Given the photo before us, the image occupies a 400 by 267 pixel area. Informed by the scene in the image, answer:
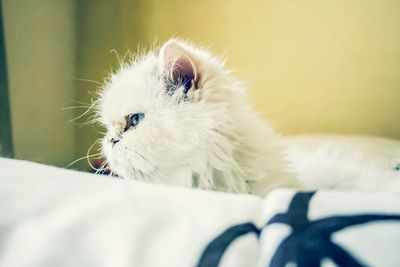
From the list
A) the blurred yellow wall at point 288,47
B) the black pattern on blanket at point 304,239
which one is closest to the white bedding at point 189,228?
the black pattern on blanket at point 304,239

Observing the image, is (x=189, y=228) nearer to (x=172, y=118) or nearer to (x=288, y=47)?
(x=172, y=118)

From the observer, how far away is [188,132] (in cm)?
75

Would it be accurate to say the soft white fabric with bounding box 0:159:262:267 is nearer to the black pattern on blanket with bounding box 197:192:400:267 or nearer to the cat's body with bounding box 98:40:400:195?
the black pattern on blanket with bounding box 197:192:400:267

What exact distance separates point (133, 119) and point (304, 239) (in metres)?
0.56

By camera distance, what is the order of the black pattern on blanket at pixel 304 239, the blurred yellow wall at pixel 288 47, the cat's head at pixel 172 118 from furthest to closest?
the blurred yellow wall at pixel 288 47 < the cat's head at pixel 172 118 < the black pattern on blanket at pixel 304 239

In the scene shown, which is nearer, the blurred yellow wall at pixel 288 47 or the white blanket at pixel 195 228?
the white blanket at pixel 195 228

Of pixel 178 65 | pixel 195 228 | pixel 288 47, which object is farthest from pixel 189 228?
pixel 288 47

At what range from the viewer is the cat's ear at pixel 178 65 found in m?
0.79

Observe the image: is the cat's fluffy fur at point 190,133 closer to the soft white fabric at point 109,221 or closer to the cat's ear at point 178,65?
the cat's ear at point 178,65

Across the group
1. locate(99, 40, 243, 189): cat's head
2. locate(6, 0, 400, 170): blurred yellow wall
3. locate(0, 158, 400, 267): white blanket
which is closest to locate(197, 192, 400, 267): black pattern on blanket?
locate(0, 158, 400, 267): white blanket

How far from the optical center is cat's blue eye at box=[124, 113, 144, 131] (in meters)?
0.81

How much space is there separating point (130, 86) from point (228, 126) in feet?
0.73

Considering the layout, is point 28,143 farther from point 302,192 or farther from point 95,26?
point 302,192

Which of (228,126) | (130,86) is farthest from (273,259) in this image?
(130,86)
